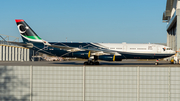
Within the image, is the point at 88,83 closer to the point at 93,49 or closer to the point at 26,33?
the point at 93,49

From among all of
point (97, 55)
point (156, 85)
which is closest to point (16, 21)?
point (97, 55)

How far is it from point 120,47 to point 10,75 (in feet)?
91.5

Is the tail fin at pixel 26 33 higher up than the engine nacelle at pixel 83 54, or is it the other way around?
the tail fin at pixel 26 33

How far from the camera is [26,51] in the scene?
66000mm

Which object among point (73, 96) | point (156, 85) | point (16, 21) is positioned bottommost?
point (73, 96)

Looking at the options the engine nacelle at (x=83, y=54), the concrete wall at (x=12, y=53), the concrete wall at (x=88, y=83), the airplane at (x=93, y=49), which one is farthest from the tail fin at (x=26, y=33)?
the concrete wall at (x=88, y=83)

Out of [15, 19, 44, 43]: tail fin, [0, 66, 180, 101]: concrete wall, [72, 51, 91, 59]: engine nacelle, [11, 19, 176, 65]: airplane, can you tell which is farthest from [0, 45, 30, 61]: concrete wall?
[0, 66, 180, 101]: concrete wall

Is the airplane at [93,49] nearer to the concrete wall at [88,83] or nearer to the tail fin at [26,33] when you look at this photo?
the tail fin at [26,33]

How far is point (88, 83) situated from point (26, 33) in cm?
3186

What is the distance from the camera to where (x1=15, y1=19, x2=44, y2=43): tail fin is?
117 feet

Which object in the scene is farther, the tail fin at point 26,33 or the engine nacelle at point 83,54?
the tail fin at point 26,33

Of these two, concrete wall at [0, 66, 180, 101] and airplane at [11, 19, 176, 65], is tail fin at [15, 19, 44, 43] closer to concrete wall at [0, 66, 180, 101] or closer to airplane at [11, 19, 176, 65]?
airplane at [11, 19, 176, 65]

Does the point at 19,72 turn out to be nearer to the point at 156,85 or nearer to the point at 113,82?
the point at 113,82

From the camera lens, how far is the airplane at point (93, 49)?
1264 inches
